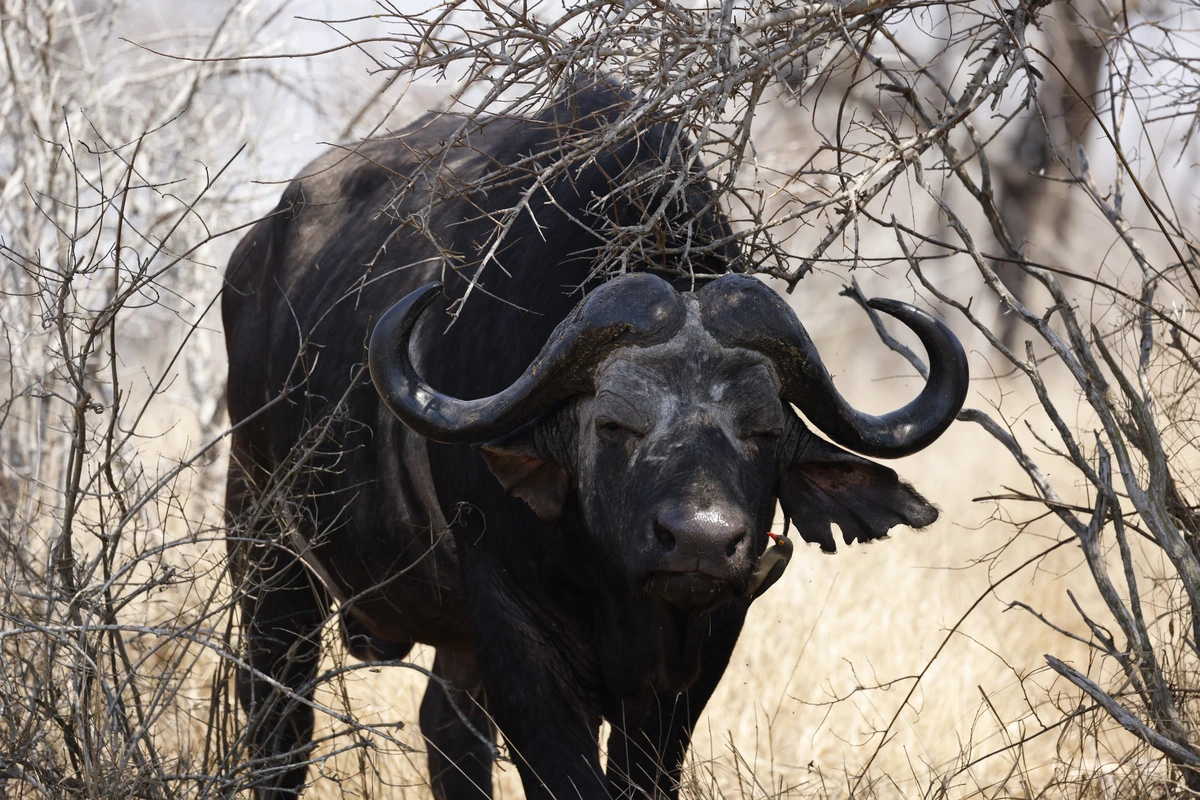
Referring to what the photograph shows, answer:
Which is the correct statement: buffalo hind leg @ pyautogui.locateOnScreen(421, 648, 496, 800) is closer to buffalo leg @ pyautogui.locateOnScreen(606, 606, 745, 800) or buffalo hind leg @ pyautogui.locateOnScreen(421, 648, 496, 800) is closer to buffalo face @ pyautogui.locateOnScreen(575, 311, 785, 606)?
buffalo leg @ pyautogui.locateOnScreen(606, 606, 745, 800)

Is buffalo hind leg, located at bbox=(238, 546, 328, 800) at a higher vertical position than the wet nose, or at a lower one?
higher

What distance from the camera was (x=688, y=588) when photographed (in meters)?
2.67

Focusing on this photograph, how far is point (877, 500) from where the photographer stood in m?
3.20

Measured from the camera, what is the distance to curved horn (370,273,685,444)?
115 inches

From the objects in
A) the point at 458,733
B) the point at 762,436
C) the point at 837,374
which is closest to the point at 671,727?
the point at 762,436

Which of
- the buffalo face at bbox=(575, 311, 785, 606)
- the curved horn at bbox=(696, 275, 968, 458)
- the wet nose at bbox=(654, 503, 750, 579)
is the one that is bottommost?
the wet nose at bbox=(654, 503, 750, 579)

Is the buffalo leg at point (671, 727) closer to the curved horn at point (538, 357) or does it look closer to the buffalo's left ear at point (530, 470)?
the buffalo's left ear at point (530, 470)

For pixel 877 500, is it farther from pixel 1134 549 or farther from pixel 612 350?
pixel 1134 549

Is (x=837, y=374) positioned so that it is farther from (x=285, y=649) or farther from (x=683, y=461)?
(x=683, y=461)

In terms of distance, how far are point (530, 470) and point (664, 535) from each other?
602 mm

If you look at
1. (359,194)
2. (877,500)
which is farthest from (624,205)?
(359,194)

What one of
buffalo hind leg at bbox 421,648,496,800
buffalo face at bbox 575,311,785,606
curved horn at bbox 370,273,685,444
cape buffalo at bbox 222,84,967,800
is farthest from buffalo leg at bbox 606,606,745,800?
buffalo hind leg at bbox 421,648,496,800

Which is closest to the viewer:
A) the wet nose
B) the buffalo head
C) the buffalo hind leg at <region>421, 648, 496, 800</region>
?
the wet nose

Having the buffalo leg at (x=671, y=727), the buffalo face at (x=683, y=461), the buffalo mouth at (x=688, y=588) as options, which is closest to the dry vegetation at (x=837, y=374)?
the buffalo leg at (x=671, y=727)
